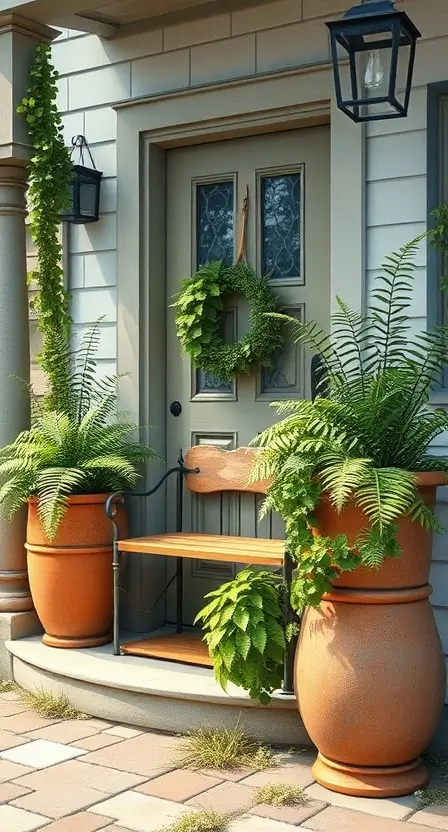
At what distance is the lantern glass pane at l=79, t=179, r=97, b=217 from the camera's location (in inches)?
205

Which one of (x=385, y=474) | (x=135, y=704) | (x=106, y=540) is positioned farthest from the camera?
(x=106, y=540)

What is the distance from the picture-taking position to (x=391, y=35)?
3625mm

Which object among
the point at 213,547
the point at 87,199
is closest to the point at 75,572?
the point at 213,547

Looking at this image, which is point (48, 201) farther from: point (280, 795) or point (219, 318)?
point (280, 795)

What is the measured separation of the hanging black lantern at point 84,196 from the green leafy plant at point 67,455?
0.60 meters

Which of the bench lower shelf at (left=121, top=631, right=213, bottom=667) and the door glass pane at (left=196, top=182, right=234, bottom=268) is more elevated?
the door glass pane at (left=196, top=182, right=234, bottom=268)

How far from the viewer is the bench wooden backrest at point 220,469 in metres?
4.87

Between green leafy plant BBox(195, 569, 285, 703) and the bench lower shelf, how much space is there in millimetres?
538

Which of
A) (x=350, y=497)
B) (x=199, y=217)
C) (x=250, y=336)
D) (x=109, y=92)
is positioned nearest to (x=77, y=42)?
(x=109, y=92)

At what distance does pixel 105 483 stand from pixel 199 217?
140cm

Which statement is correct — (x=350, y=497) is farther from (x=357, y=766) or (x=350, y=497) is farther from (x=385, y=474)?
(x=357, y=766)

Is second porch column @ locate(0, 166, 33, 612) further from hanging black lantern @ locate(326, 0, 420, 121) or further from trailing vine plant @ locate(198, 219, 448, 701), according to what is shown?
hanging black lantern @ locate(326, 0, 420, 121)

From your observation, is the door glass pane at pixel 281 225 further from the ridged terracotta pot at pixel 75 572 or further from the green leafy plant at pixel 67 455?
the ridged terracotta pot at pixel 75 572

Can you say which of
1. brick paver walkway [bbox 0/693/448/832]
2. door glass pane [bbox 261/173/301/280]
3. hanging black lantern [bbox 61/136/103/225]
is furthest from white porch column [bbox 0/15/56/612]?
door glass pane [bbox 261/173/301/280]
